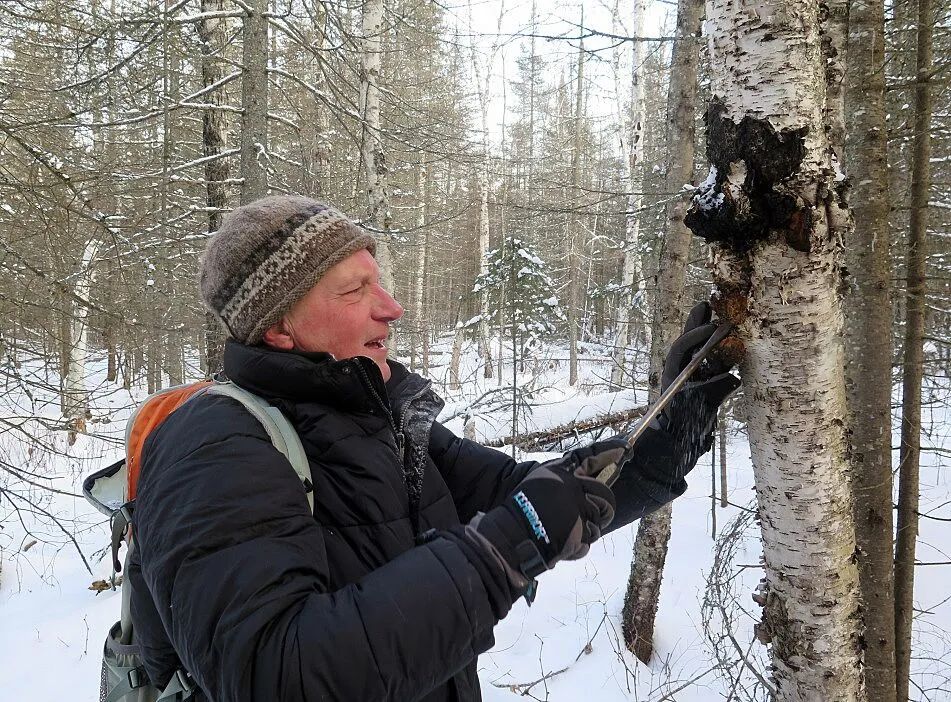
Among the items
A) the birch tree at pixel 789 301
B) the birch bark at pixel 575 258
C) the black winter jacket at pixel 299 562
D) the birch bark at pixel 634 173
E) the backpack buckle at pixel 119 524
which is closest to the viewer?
the black winter jacket at pixel 299 562

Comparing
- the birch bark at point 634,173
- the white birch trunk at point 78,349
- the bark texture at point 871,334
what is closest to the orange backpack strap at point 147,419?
the white birch trunk at point 78,349

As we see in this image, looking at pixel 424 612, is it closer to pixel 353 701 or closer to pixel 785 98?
pixel 353 701

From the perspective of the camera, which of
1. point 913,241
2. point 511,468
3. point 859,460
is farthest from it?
point 913,241

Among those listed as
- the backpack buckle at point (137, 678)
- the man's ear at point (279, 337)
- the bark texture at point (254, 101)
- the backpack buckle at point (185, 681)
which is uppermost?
the bark texture at point (254, 101)

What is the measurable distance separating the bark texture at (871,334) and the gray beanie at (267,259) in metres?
2.26

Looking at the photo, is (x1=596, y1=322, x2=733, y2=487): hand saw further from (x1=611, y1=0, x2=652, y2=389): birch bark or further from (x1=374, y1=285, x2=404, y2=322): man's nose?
(x1=611, y1=0, x2=652, y2=389): birch bark

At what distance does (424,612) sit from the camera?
91cm

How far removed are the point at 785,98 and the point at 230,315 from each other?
146 centimetres

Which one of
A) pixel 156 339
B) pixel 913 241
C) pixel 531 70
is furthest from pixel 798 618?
pixel 531 70

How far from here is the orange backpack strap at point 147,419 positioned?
121 centimetres

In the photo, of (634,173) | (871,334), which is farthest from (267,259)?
(634,173)

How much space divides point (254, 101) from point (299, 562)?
4.21 metres

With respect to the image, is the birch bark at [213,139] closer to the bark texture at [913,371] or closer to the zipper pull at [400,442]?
the zipper pull at [400,442]

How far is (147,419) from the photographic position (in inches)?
49.5
